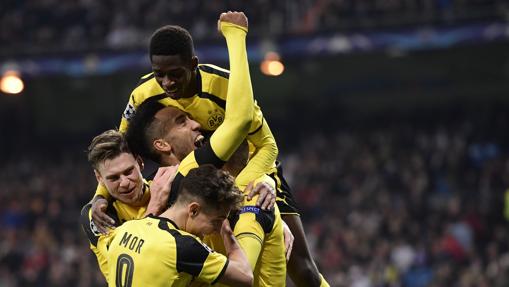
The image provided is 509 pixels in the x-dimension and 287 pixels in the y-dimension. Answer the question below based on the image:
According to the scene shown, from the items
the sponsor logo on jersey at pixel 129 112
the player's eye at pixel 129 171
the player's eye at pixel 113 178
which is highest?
the sponsor logo on jersey at pixel 129 112

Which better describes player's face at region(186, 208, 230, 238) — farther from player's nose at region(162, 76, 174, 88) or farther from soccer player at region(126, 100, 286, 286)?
player's nose at region(162, 76, 174, 88)

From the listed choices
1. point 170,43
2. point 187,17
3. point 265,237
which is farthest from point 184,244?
point 187,17

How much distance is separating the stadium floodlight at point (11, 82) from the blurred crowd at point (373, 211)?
210cm

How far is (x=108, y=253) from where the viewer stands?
4.94 meters

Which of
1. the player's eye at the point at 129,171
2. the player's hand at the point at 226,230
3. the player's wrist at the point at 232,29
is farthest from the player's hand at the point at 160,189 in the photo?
the player's wrist at the point at 232,29

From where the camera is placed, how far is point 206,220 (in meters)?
4.82

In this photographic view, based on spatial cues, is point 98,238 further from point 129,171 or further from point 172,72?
point 172,72

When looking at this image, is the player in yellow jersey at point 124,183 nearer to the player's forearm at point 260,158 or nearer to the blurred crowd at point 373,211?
the player's forearm at point 260,158

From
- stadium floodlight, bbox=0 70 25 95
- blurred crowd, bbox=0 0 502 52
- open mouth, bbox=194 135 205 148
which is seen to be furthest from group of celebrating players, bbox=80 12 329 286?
stadium floodlight, bbox=0 70 25 95

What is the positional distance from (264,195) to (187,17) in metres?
15.1

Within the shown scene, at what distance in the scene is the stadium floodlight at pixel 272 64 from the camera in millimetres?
19312

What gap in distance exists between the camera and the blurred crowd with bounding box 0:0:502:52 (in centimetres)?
1834

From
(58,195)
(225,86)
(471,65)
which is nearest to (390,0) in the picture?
(471,65)

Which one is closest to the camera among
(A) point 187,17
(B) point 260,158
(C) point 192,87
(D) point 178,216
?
(D) point 178,216
